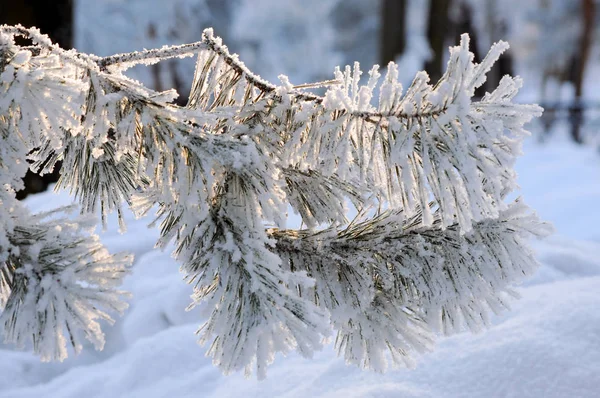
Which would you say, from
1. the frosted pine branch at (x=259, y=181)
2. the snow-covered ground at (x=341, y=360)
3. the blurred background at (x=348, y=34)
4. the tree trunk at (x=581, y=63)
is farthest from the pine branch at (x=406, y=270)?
the tree trunk at (x=581, y=63)

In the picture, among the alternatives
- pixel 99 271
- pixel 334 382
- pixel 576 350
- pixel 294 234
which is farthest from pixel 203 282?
pixel 576 350

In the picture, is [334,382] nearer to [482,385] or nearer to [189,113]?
[482,385]

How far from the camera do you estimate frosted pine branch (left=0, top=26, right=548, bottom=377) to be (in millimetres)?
944

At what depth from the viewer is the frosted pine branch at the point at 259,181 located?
94 cm

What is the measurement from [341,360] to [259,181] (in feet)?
4.56

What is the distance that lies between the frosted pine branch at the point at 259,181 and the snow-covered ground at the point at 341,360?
0.61 metres

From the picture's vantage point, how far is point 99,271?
95 cm

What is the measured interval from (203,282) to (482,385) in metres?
1.17

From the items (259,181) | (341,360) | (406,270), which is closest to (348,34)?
(341,360)

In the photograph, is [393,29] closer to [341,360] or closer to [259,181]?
[341,360]

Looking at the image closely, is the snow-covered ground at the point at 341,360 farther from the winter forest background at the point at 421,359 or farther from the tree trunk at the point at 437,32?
the tree trunk at the point at 437,32

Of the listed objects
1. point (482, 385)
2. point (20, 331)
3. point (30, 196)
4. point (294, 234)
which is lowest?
point (482, 385)

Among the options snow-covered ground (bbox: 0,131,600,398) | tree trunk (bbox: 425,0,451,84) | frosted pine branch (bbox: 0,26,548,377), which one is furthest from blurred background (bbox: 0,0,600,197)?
frosted pine branch (bbox: 0,26,548,377)

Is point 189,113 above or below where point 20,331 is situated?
above
